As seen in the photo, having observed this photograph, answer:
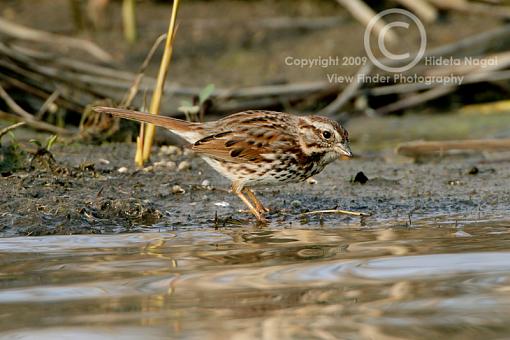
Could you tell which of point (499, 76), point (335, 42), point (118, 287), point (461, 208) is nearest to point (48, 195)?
point (118, 287)

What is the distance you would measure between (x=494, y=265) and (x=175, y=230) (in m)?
2.18

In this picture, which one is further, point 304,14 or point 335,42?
point 304,14

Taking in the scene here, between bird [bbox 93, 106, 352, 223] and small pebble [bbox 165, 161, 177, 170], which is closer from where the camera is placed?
bird [bbox 93, 106, 352, 223]

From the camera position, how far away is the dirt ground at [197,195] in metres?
7.09

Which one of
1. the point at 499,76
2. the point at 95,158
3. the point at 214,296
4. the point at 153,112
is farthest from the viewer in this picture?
the point at 499,76

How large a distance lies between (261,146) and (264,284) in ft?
8.37

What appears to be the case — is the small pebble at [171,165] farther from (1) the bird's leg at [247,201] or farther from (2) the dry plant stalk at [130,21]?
(2) the dry plant stalk at [130,21]

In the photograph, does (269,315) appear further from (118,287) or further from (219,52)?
(219,52)

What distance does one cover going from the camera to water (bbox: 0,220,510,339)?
447 centimetres

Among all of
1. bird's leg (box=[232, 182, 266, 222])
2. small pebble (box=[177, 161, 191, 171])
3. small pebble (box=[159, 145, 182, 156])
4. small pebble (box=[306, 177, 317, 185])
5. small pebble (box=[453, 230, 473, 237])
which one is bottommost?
small pebble (box=[453, 230, 473, 237])

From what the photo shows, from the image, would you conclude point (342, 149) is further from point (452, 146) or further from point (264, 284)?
point (264, 284)

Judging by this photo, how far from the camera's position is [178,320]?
457 cm

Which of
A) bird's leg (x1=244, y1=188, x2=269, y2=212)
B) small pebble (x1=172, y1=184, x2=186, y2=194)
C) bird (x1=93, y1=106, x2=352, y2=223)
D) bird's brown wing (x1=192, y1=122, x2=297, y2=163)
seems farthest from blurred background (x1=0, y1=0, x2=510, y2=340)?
bird's brown wing (x1=192, y1=122, x2=297, y2=163)

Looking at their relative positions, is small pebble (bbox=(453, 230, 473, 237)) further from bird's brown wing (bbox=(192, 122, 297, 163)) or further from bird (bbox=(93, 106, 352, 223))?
A: bird's brown wing (bbox=(192, 122, 297, 163))
